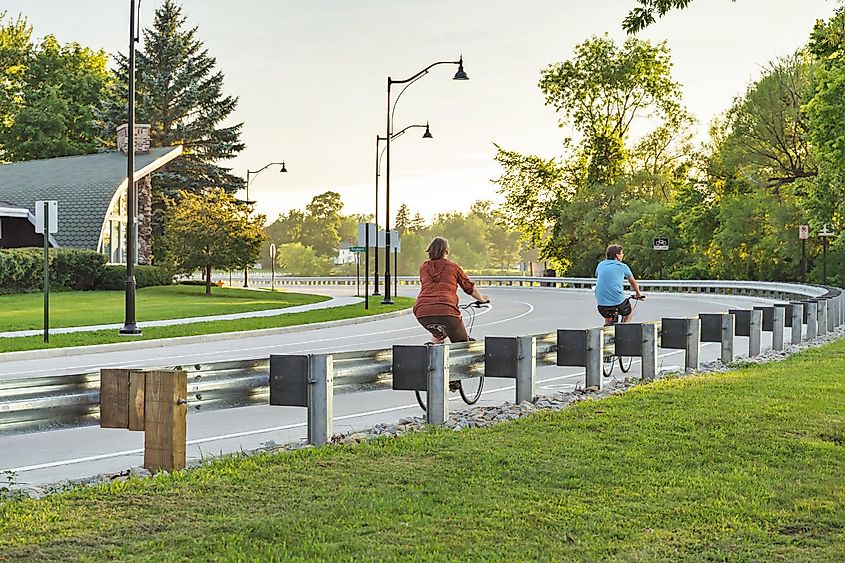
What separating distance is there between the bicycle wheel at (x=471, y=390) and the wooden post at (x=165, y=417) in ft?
15.3

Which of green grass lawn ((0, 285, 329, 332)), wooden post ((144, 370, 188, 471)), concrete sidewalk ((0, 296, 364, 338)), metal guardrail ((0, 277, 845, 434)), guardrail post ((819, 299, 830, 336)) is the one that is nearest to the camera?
metal guardrail ((0, 277, 845, 434))

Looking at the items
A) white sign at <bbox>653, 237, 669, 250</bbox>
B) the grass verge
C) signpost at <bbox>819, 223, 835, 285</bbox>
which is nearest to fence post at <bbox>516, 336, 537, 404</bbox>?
the grass verge

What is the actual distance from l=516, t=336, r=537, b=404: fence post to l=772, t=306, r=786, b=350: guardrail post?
26.9 ft

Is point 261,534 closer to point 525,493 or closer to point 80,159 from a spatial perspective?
point 525,493

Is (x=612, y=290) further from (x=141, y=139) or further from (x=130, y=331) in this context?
(x=141, y=139)

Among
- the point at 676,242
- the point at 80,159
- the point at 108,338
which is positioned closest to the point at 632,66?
the point at 676,242

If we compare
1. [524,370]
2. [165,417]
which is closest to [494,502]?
[165,417]

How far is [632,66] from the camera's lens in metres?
75.9

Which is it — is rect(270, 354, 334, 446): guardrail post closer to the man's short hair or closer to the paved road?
the paved road

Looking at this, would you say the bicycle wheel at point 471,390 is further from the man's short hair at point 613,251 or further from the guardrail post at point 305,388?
the man's short hair at point 613,251

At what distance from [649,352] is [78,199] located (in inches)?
1650

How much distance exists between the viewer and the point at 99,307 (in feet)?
116

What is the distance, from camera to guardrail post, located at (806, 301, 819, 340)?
21.2 m

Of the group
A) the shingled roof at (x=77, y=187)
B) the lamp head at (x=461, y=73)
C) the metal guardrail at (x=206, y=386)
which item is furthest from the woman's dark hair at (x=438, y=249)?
the shingled roof at (x=77, y=187)
